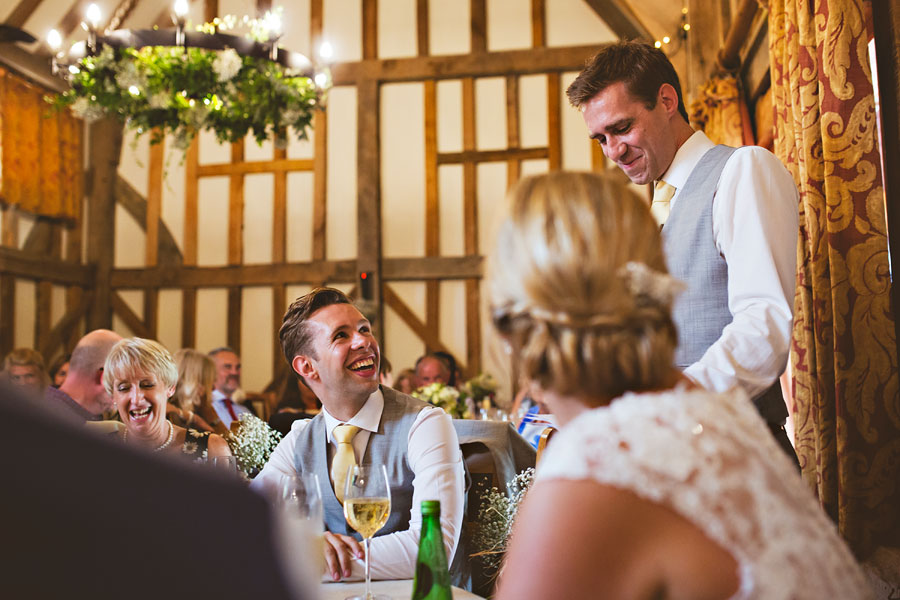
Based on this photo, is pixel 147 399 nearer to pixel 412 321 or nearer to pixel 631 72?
pixel 631 72

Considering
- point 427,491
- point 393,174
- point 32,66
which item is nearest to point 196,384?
point 427,491

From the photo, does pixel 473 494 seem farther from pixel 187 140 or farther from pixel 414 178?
pixel 414 178

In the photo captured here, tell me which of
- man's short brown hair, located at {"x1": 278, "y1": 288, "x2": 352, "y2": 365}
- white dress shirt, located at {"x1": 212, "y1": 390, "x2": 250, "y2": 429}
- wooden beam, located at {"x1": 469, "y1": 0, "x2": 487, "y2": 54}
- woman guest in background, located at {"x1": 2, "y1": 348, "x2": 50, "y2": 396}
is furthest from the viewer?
wooden beam, located at {"x1": 469, "y1": 0, "x2": 487, "y2": 54}

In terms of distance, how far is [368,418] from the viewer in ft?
7.43

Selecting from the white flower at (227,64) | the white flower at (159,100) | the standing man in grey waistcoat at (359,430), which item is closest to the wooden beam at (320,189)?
the white flower at (159,100)

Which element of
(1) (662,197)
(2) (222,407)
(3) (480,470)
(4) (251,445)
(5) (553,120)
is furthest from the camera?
(5) (553,120)

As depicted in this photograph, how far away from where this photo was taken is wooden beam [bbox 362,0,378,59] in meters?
9.33

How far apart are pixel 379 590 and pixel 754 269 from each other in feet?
3.22

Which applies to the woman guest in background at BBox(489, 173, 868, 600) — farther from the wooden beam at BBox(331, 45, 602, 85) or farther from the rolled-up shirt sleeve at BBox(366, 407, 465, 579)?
the wooden beam at BBox(331, 45, 602, 85)

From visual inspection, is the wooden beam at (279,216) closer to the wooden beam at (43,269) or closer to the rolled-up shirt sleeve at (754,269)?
the wooden beam at (43,269)

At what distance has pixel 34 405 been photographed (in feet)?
1.33

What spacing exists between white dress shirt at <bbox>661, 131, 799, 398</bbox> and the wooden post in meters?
8.95

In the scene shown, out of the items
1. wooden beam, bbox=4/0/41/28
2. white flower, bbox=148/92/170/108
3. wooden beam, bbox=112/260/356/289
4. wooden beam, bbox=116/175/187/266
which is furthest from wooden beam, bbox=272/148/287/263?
white flower, bbox=148/92/170/108

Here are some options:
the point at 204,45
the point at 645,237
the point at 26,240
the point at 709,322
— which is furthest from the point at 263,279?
the point at 645,237
